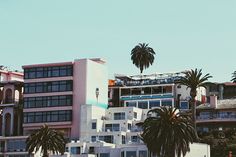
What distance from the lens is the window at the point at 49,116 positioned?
135000 millimetres

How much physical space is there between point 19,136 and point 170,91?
123ft

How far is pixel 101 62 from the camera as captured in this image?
5719 inches

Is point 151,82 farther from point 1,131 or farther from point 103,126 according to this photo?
point 1,131

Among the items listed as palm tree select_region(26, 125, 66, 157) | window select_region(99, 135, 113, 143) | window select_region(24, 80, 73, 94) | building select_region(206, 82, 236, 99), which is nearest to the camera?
palm tree select_region(26, 125, 66, 157)

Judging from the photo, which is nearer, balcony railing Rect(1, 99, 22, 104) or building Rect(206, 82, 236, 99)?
balcony railing Rect(1, 99, 22, 104)

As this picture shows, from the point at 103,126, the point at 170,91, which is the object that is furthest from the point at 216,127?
the point at 103,126

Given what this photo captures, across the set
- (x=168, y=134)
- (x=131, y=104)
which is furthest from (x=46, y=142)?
(x=131, y=104)

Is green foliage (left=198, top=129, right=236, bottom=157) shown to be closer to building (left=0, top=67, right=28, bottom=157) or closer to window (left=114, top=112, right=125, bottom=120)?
window (left=114, top=112, right=125, bottom=120)

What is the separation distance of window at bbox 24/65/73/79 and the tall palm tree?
3289cm

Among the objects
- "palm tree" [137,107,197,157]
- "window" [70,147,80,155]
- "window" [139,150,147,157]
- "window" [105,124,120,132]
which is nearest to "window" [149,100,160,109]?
"window" [105,124,120,132]

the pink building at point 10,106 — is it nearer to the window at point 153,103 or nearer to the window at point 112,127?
the window at point 112,127

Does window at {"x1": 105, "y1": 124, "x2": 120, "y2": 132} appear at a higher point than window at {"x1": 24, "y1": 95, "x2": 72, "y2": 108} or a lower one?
lower

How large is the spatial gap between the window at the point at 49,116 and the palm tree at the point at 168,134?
37079 millimetres

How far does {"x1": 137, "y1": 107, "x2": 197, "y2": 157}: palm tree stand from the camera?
99562 millimetres
